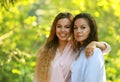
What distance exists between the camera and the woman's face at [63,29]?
3957 millimetres

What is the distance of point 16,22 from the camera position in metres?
9.98

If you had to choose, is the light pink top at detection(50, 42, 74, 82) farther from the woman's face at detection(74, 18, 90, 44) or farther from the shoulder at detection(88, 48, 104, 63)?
the shoulder at detection(88, 48, 104, 63)

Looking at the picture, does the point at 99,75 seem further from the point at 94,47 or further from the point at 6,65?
the point at 6,65

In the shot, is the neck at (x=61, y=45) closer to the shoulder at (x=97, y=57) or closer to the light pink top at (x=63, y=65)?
the light pink top at (x=63, y=65)

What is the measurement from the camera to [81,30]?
3666mm

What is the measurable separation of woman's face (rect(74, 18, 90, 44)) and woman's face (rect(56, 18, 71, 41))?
243 mm

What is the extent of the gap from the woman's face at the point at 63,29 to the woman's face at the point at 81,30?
0.80ft

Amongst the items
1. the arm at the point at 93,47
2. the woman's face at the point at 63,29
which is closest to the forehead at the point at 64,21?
the woman's face at the point at 63,29

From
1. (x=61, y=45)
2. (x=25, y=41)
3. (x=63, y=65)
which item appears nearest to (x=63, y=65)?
(x=63, y=65)

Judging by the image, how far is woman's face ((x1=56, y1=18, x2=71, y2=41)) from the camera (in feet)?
13.0

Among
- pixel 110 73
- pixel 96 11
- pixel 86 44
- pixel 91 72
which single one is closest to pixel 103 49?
pixel 86 44

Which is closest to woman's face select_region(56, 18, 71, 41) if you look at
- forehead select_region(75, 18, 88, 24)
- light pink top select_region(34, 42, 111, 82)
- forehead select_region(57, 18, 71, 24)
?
forehead select_region(57, 18, 71, 24)

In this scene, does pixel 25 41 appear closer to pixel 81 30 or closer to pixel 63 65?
pixel 63 65

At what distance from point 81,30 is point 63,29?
1.11ft
